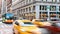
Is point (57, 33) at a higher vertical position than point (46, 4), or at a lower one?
lower

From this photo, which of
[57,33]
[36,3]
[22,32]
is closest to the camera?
[57,33]

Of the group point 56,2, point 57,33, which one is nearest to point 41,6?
point 56,2

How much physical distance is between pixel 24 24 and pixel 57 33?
4726 millimetres

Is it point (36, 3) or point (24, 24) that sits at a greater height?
point (36, 3)

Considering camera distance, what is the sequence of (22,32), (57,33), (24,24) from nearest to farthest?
(57,33) → (22,32) → (24,24)

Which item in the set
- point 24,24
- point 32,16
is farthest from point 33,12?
point 24,24

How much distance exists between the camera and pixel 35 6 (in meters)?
53.8

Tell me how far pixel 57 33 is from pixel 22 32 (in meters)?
2.85

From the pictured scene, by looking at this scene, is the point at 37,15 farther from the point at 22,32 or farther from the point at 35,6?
the point at 22,32

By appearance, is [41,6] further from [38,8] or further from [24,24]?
[24,24]

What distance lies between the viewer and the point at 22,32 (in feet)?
42.1

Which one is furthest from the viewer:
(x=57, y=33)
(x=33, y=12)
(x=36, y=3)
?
(x=33, y=12)

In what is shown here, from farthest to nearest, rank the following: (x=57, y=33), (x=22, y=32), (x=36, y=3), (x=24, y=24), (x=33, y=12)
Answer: (x=33, y=12) → (x=36, y=3) → (x=24, y=24) → (x=22, y=32) → (x=57, y=33)

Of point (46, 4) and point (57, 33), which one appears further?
point (46, 4)
